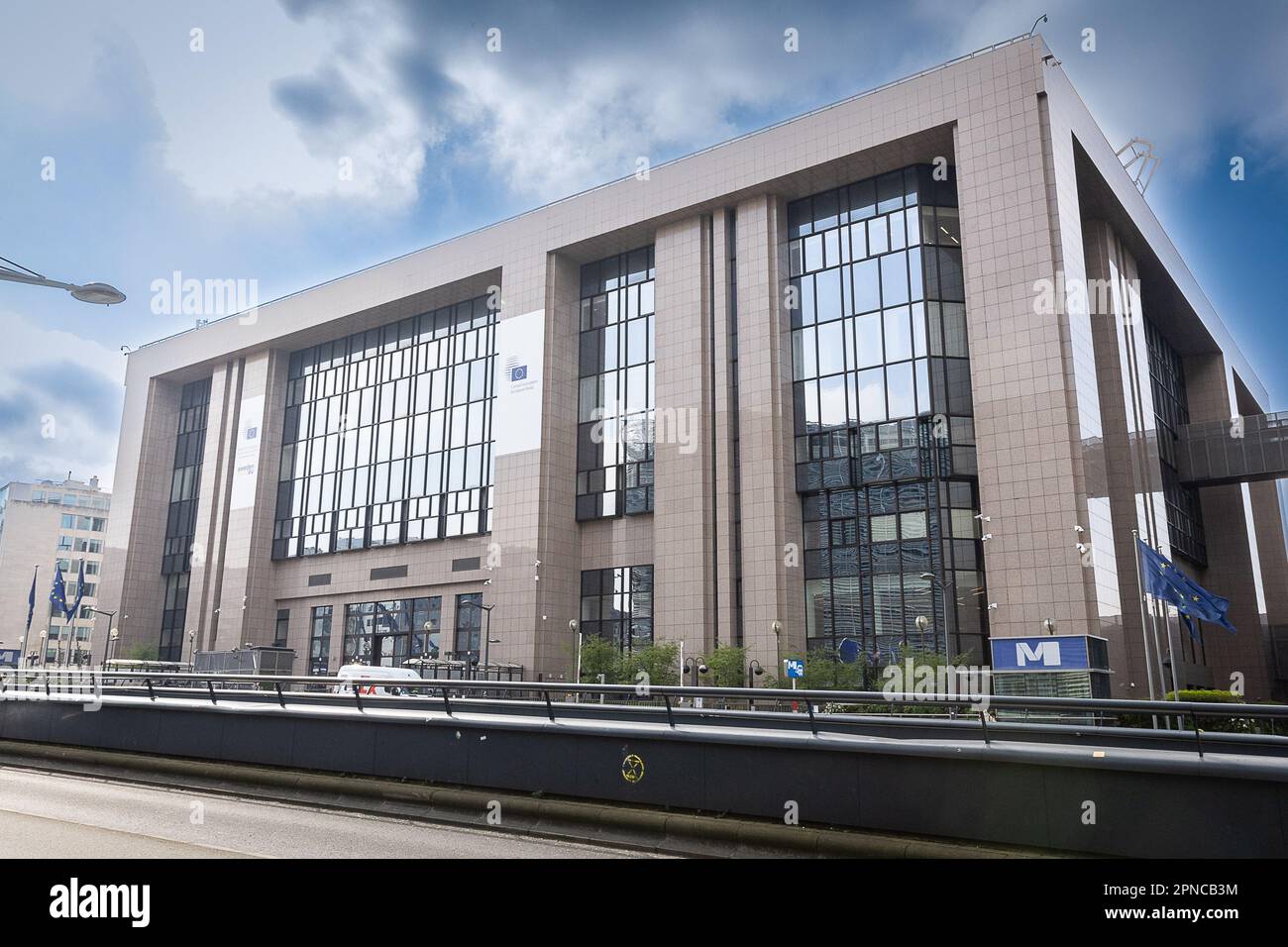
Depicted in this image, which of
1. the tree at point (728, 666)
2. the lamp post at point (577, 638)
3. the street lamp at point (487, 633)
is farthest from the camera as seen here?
the street lamp at point (487, 633)

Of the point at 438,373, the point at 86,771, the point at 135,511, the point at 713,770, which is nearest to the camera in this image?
the point at 713,770

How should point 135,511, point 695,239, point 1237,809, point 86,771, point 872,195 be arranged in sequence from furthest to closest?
1. point 135,511
2. point 695,239
3. point 872,195
4. point 86,771
5. point 1237,809

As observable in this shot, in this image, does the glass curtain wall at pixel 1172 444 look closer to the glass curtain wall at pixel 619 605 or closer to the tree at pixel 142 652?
the glass curtain wall at pixel 619 605

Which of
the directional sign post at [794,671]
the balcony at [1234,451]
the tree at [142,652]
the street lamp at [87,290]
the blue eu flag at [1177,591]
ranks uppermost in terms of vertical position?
the balcony at [1234,451]

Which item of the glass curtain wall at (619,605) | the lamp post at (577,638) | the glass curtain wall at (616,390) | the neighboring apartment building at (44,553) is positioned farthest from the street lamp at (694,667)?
the neighboring apartment building at (44,553)

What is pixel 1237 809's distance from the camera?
8.55 meters

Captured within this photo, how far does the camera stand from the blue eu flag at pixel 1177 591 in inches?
1310

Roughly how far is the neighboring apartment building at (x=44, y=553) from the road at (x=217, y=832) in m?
119

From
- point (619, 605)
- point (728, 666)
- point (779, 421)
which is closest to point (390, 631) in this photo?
point (619, 605)

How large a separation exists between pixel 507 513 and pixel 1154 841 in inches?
1967

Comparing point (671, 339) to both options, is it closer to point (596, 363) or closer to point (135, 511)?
point (596, 363)

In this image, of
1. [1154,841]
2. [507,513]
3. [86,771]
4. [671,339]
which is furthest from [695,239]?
[1154,841]

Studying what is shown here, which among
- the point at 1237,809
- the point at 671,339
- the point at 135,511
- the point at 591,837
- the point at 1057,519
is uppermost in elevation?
the point at 671,339

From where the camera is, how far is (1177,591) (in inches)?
1324
